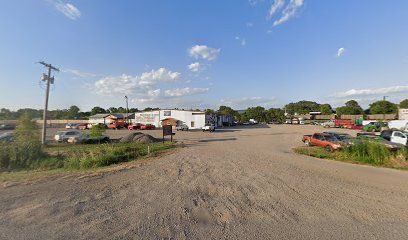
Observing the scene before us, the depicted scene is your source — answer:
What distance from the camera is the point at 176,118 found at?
58.1 m

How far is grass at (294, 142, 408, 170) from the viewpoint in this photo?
1332cm

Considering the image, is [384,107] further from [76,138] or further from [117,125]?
[76,138]

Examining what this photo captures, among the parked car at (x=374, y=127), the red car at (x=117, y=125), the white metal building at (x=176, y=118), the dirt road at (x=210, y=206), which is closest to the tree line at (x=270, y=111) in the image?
the white metal building at (x=176, y=118)

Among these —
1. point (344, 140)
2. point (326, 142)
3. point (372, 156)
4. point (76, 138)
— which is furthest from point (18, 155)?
point (344, 140)

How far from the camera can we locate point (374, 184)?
916cm

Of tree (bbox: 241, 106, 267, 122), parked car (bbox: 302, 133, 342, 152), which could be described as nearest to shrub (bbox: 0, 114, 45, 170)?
parked car (bbox: 302, 133, 342, 152)

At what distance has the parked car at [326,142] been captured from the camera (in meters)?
18.7

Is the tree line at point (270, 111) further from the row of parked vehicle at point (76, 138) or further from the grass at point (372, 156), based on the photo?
the grass at point (372, 156)

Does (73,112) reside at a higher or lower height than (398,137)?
higher

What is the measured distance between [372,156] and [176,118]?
47049 millimetres

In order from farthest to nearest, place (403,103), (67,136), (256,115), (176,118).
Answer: (256,115) < (403,103) < (176,118) < (67,136)

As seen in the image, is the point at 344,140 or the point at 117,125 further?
the point at 117,125

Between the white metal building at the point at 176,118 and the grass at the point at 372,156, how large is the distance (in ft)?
131

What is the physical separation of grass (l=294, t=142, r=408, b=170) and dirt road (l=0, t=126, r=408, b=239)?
9.90ft
